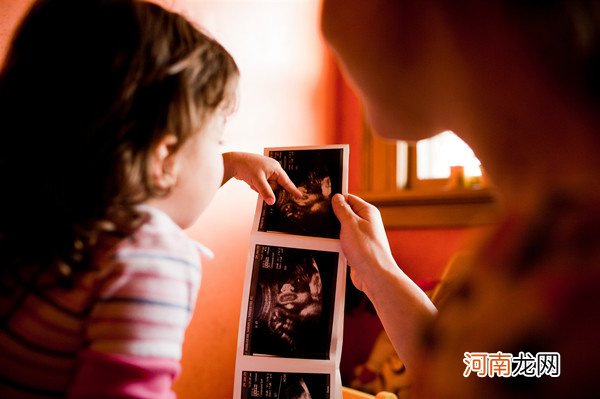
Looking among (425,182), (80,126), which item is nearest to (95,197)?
(80,126)

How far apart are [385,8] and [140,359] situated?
0.38 meters

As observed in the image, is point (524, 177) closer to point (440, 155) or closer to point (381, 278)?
point (381, 278)

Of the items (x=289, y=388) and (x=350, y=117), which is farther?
(x=350, y=117)

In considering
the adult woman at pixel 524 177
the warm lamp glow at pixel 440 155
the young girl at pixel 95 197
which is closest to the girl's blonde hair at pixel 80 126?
the young girl at pixel 95 197

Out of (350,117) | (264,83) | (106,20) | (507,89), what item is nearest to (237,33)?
(264,83)

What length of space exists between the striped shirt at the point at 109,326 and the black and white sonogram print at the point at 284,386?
14.5 inches

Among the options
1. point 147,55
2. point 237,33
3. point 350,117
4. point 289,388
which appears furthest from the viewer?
point 350,117

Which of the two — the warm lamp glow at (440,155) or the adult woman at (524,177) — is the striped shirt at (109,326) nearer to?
the adult woman at (524,177)

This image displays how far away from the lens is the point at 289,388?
821mm

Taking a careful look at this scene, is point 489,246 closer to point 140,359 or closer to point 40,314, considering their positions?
point 140,359

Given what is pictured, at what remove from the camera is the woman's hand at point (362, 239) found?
33.4 inches

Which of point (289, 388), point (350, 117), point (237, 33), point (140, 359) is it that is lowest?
point (289, 388)

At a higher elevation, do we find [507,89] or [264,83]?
[264,83]

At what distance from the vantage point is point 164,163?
564 millimetres
